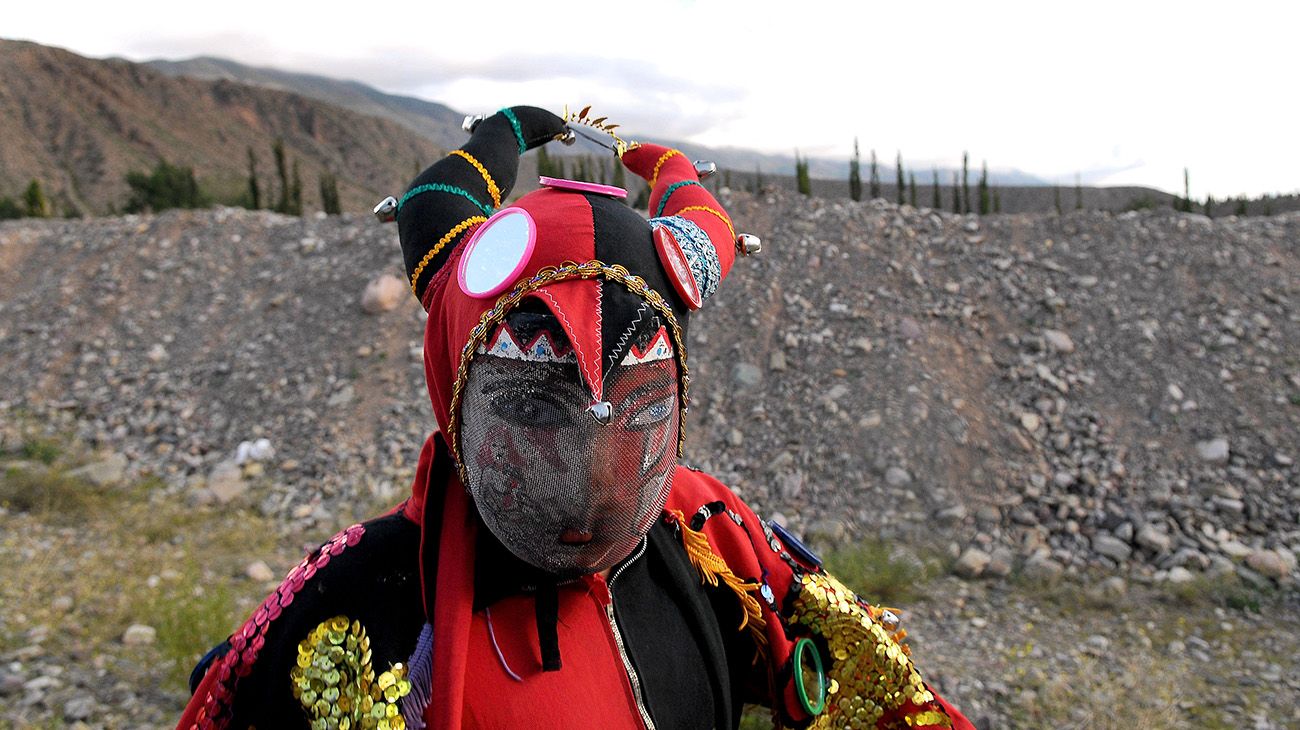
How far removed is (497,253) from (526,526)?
33cm

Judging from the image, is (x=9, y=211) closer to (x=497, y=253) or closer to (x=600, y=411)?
(x=497, y=253)

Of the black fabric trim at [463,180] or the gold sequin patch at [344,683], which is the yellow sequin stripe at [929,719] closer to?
the gold sequin patch at [344,683]

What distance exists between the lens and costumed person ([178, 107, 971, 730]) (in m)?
1.00

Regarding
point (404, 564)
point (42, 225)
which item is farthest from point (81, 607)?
point (42, 225)

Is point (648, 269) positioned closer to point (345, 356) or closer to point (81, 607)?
point (81, 607)

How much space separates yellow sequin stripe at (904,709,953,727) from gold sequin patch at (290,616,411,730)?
821mm

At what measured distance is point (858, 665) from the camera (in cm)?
143

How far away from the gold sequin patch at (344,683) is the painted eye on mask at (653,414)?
423mm

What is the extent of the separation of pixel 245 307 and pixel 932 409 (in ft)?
18.9

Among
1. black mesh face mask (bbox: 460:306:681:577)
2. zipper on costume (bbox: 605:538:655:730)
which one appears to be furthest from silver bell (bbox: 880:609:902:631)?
black mesh face mask (bbox: 460:306:681:577)

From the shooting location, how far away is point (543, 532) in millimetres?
1025

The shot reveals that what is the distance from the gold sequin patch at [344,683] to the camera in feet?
3.35

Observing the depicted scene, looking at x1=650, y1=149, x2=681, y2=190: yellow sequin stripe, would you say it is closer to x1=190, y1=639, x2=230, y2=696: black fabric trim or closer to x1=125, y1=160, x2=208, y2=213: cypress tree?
x1=190, y1=639, x2=230, y2=696: black fabric trim

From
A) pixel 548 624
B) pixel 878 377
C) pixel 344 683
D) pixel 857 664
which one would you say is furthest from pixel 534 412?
pixel 878 377
